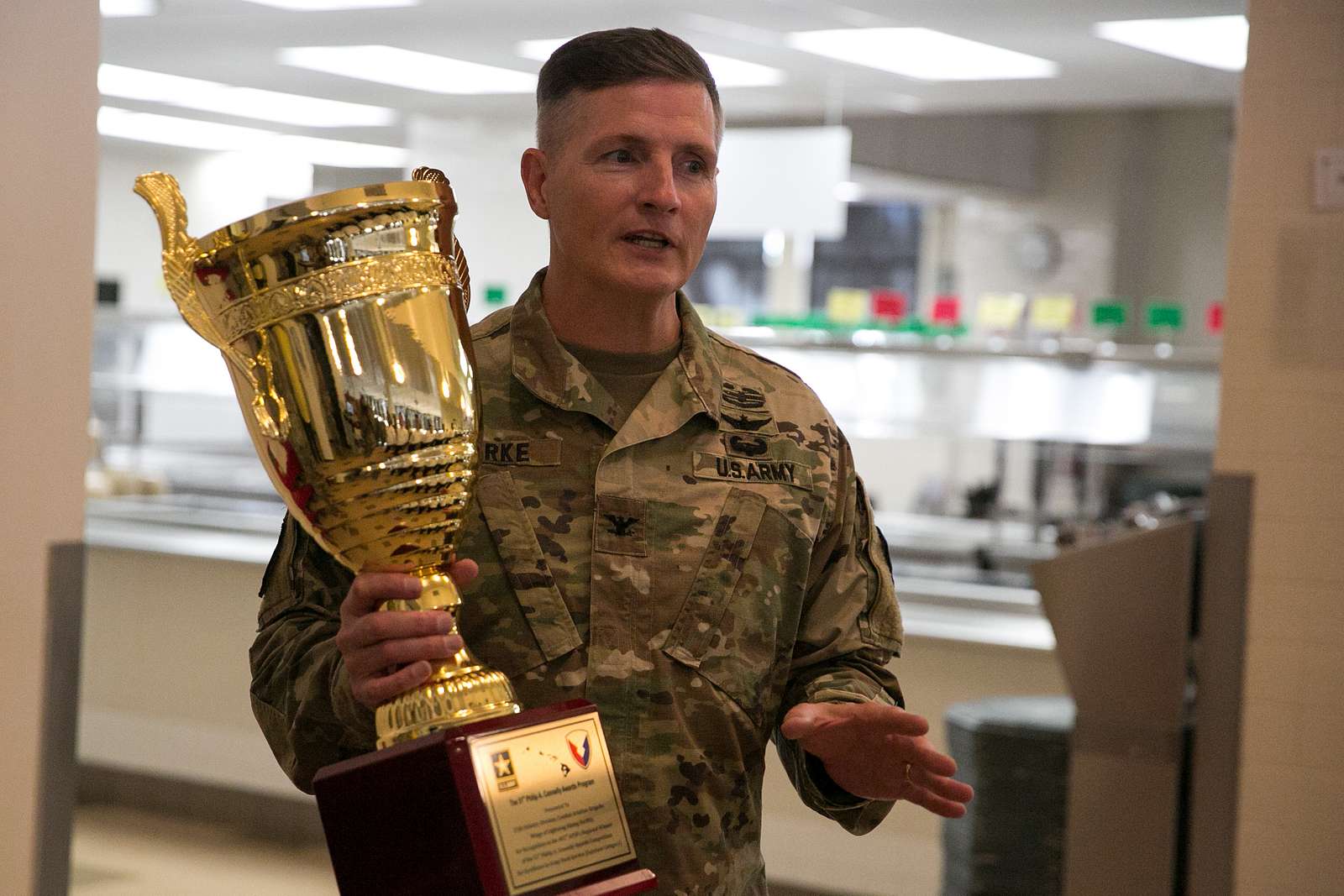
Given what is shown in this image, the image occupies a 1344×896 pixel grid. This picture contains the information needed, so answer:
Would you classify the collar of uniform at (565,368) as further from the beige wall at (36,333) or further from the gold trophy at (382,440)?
the beige wall at (36,333)

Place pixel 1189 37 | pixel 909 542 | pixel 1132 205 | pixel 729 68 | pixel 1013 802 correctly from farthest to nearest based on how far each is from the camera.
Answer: pixel 1132 205
pixel 729 68
pixel 1189 37
pixel 909 542
pixel 1013 802

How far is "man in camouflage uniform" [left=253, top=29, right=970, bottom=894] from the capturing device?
1.27 m

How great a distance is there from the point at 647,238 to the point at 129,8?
5129 mm

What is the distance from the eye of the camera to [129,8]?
5727 millimetres

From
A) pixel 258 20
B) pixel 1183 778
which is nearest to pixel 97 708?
pixel 258 20

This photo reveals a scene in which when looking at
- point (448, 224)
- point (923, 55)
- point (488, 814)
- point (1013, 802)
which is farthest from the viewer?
point (923, 55)

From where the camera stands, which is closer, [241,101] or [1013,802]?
[1013,802]

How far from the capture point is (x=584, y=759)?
107 cm

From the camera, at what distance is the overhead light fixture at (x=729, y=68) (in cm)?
594

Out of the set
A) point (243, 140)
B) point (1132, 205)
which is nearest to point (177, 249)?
point (243, 140)

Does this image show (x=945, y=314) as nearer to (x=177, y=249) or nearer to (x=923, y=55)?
(x=923, y=55)

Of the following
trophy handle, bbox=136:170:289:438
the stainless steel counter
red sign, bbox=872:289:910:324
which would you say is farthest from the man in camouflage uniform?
red sign, bbox=872:289:910:324

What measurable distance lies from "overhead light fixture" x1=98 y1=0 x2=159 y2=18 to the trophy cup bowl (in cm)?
503

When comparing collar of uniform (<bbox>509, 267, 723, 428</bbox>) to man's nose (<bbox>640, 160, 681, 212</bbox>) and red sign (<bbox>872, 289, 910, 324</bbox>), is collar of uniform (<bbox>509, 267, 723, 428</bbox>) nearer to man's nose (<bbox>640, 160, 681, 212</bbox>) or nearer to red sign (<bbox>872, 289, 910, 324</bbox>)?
man's nose (<bbox>640, 160, 681, 212</bbox>)
